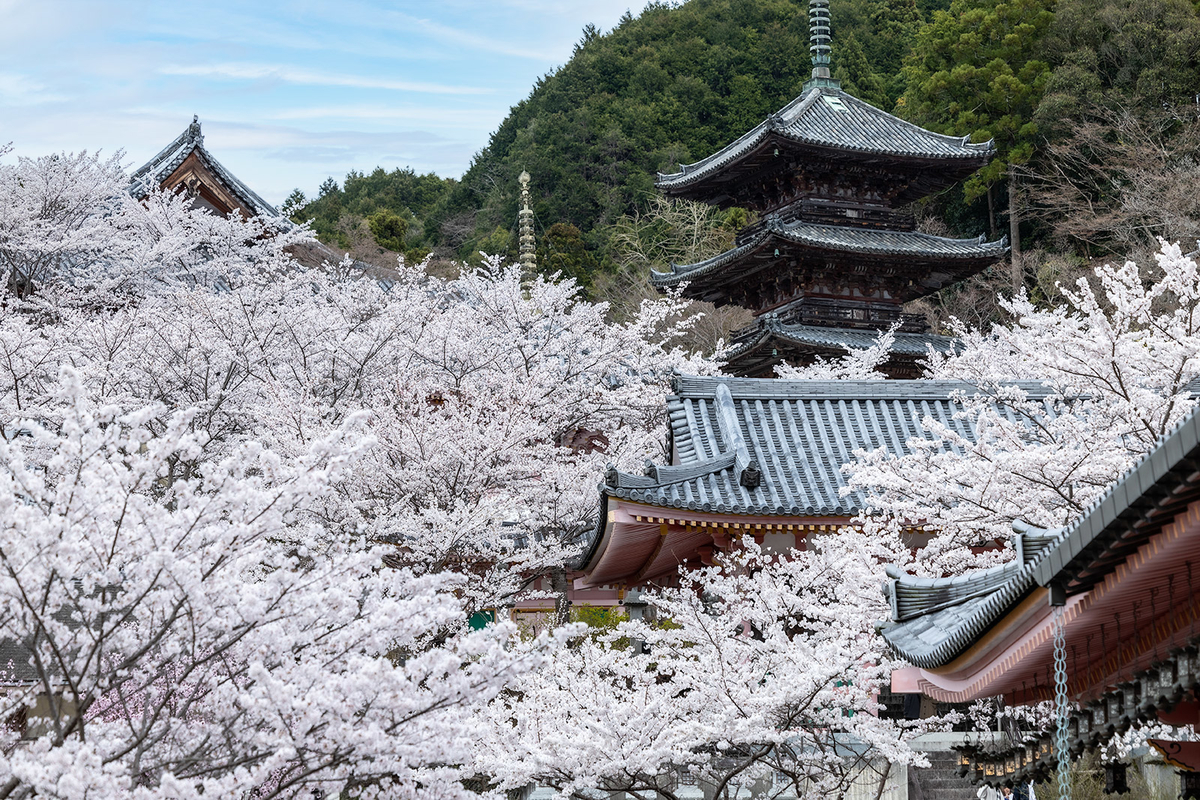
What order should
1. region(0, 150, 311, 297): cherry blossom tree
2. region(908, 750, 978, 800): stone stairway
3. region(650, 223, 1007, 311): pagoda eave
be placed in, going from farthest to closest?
1. region(650, 223, 1007, 311): pagoda eave
2. region(0, 150, 311, 297): cherry blossom tree
3. region(908, 750, 978, 800): stone stairway

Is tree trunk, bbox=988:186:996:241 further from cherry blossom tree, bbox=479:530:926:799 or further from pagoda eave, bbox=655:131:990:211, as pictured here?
cherry blossom tree, bbox=479:530:926:799

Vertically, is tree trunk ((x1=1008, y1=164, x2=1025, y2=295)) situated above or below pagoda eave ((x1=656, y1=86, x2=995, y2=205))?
above

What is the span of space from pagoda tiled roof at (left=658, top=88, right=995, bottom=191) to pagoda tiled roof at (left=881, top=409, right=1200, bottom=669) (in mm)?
15992

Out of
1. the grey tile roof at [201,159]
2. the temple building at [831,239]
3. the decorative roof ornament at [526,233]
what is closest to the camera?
the temple building at [831,239]

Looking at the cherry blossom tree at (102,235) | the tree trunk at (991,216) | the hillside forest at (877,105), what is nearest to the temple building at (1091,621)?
the cherry blossom tree at (102,235)

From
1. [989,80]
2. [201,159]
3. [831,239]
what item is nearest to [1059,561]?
[831,239]

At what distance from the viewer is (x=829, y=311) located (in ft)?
69.0

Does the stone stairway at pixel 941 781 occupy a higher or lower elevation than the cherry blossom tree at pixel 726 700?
lower

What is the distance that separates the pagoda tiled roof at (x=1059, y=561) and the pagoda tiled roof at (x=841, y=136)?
1599 cm

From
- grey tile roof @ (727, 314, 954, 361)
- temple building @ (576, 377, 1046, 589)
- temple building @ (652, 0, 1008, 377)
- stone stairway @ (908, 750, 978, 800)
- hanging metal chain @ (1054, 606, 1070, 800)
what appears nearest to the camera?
hanging metal chain @ (1054, 606, 1070, 800)

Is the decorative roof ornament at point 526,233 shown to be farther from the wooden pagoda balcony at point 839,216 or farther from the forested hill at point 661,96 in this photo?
the wooden pagoda balcony at point 839,216

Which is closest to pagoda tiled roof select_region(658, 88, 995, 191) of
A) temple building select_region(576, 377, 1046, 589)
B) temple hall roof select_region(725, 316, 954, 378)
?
temple hall roof select_region(725, 316, 954, 378)

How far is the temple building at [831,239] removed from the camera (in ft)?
67.7

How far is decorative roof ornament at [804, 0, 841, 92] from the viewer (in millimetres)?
24000
